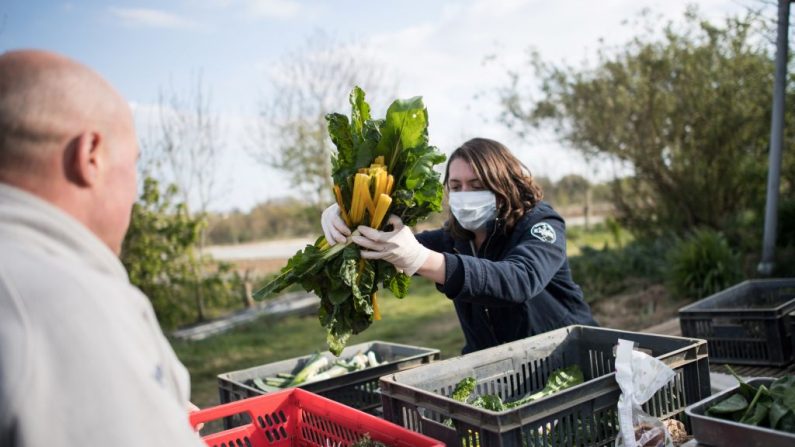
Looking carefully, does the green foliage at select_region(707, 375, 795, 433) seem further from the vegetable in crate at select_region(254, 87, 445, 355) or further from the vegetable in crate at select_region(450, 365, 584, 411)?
the vegetable in crate at select_region(254, 87, 445, 355)

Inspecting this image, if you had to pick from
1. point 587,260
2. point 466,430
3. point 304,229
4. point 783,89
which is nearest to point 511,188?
point 466,430

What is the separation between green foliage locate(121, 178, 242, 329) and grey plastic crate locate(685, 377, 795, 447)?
933 cm

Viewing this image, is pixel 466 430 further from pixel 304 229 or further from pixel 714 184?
pixel 304 229

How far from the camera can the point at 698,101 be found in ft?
33.9

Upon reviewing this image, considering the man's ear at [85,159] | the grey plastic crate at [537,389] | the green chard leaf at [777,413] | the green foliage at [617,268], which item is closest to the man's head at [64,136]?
the man's ear at [85,159]

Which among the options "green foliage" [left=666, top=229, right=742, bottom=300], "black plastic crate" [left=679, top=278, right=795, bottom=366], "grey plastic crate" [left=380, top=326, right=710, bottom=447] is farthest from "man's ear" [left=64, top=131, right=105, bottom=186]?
"green foliage" [left=666, top=229, right=742, bottom=300]

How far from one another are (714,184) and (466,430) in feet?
32.6

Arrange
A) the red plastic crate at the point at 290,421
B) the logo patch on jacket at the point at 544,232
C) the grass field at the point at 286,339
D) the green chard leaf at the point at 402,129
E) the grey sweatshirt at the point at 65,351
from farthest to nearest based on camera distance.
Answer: the grass field at the point at 286,339 < the logo patch on jacket at the point at 544,232 < the green chard leaf at the point at 402,129 < the red plastic crate at the point at 290,421 < the grey sweatshirt at the point at 65,351

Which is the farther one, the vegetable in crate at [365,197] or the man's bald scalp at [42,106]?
the vegetable in crate at [365,197]

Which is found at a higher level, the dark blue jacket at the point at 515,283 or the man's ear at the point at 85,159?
the man's ear at the point at 85,159

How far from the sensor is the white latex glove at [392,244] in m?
2.47

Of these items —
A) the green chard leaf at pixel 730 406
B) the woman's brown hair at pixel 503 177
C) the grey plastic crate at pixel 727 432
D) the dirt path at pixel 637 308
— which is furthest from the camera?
the dirt path at pixel 637 308

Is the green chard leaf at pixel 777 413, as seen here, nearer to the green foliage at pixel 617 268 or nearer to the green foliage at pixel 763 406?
the green foliage at pixel 763 406

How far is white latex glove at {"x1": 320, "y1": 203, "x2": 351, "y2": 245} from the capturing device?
2600mm
